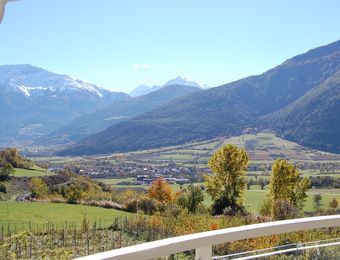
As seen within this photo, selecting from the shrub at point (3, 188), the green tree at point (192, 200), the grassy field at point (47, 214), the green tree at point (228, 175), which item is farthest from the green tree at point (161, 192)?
the grassy field at point (47, 214)

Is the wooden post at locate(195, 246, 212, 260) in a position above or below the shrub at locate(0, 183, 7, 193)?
above

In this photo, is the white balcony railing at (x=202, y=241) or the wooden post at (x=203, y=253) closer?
the white balcony railing at (x=202, y=241)

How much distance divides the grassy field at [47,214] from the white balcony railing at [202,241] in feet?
49.6

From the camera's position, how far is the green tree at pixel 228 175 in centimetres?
2745

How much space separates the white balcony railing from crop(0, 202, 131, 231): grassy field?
15.1 m

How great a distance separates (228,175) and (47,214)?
10907 mm

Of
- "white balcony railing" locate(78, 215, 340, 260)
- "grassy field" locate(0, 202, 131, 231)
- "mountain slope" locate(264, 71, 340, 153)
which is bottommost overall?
"grassy field" locate(0, 202, 131, 231)

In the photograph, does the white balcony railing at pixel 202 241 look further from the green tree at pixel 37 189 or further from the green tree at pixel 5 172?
the green tree at pixel 5 172

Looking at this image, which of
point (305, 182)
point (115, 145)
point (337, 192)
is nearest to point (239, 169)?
point (305, 182)

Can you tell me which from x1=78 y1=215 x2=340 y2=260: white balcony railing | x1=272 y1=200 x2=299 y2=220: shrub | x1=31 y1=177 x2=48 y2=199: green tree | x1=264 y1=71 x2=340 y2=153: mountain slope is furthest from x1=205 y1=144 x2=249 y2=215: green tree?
Result: x1=264 y1=71 x2=340 y2=153: mountain slope

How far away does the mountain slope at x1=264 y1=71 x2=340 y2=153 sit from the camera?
511 feet

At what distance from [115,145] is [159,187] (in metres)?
154

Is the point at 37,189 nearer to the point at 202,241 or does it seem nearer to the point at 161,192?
the point at 161,192

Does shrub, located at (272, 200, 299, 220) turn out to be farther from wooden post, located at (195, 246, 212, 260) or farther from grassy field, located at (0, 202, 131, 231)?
wooden post, located at (195, 246, 212, 260)
